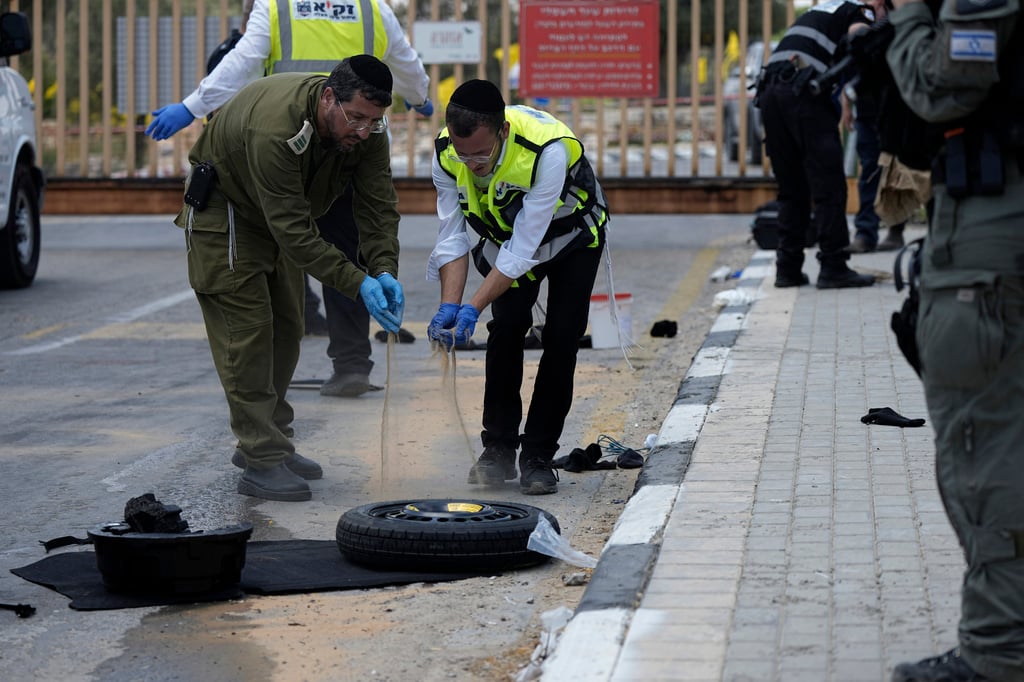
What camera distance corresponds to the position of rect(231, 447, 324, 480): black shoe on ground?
6516 mm

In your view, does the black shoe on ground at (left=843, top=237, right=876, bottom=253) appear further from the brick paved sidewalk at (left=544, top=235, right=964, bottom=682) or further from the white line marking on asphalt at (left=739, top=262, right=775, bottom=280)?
the brick paved sidewalk at (left=544, top=235, right=964, bottom=682)

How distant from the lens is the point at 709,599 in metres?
4.35

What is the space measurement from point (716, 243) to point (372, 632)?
42.3 feet

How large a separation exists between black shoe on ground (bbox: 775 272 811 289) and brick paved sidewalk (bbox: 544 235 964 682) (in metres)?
3.41

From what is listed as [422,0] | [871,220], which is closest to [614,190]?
[871,220]

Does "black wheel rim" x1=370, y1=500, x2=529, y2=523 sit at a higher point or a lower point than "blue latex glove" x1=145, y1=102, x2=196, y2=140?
lower

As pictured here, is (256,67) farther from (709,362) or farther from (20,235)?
(20,235)

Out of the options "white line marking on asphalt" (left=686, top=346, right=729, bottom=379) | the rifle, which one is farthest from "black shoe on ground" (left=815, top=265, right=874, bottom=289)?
the rifle

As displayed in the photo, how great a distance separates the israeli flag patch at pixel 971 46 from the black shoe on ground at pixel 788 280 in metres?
8.05

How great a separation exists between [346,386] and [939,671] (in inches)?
204

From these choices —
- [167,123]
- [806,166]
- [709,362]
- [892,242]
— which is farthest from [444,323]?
[892,242]

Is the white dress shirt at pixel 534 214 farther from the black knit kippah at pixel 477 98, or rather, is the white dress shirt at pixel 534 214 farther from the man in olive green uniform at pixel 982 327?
the man in olive green uniform at pixel 982 327

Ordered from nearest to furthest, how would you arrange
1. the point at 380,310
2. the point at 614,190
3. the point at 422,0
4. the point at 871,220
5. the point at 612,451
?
the point at 380,310, the point at 612,451, the point at 871,220, the point at 614,190, the point at 422,0

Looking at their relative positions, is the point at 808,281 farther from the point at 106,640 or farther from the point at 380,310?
the point at 106,640
